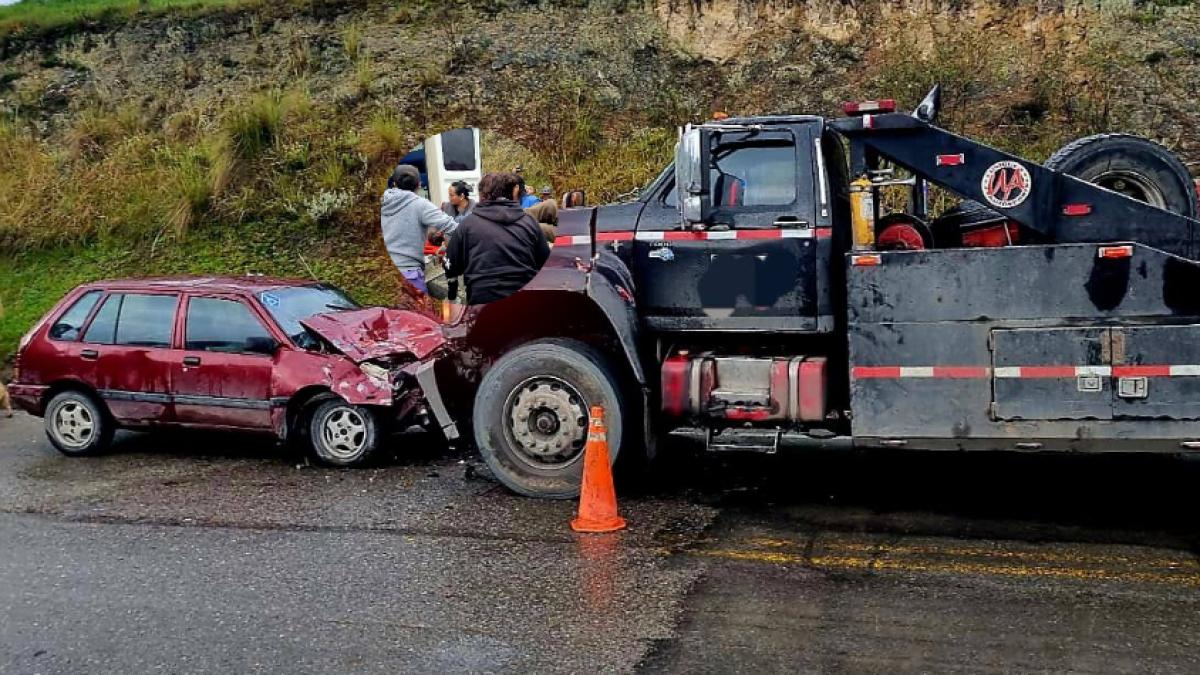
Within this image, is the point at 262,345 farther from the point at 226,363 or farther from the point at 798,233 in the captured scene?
the point at 798,233

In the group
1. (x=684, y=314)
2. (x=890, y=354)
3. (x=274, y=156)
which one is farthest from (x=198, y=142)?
(x=890, y=354)

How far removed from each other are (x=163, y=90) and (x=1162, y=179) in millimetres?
16915

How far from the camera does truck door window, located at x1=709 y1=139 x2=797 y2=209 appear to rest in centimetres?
775

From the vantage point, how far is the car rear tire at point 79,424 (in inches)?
398

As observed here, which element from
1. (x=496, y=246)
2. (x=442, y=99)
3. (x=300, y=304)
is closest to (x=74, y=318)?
(x=300, y=304)

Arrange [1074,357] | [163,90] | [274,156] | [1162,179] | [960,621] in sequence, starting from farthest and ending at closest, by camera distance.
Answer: [163,90] → [274,156] → [1162,179] → [1074,357] → [960,621]

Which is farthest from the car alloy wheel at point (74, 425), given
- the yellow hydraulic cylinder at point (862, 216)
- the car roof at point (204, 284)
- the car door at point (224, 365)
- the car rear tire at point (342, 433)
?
the yellow hydraulic cylinder at point (862, 216)

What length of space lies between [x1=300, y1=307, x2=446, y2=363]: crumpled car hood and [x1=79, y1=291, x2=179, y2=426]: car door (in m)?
1.32

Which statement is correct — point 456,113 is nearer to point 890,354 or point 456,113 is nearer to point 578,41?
point 578,41

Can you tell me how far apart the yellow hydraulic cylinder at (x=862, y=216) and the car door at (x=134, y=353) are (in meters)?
5.78

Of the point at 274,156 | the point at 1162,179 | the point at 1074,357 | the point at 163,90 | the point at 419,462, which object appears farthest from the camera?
the point at 163,90

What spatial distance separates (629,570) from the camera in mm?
6402

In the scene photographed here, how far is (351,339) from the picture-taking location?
378 inches

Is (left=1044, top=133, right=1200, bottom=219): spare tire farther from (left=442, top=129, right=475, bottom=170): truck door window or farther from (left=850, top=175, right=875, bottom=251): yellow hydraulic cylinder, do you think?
(left=442, top=129, right=475, bottom=170): truck door window
